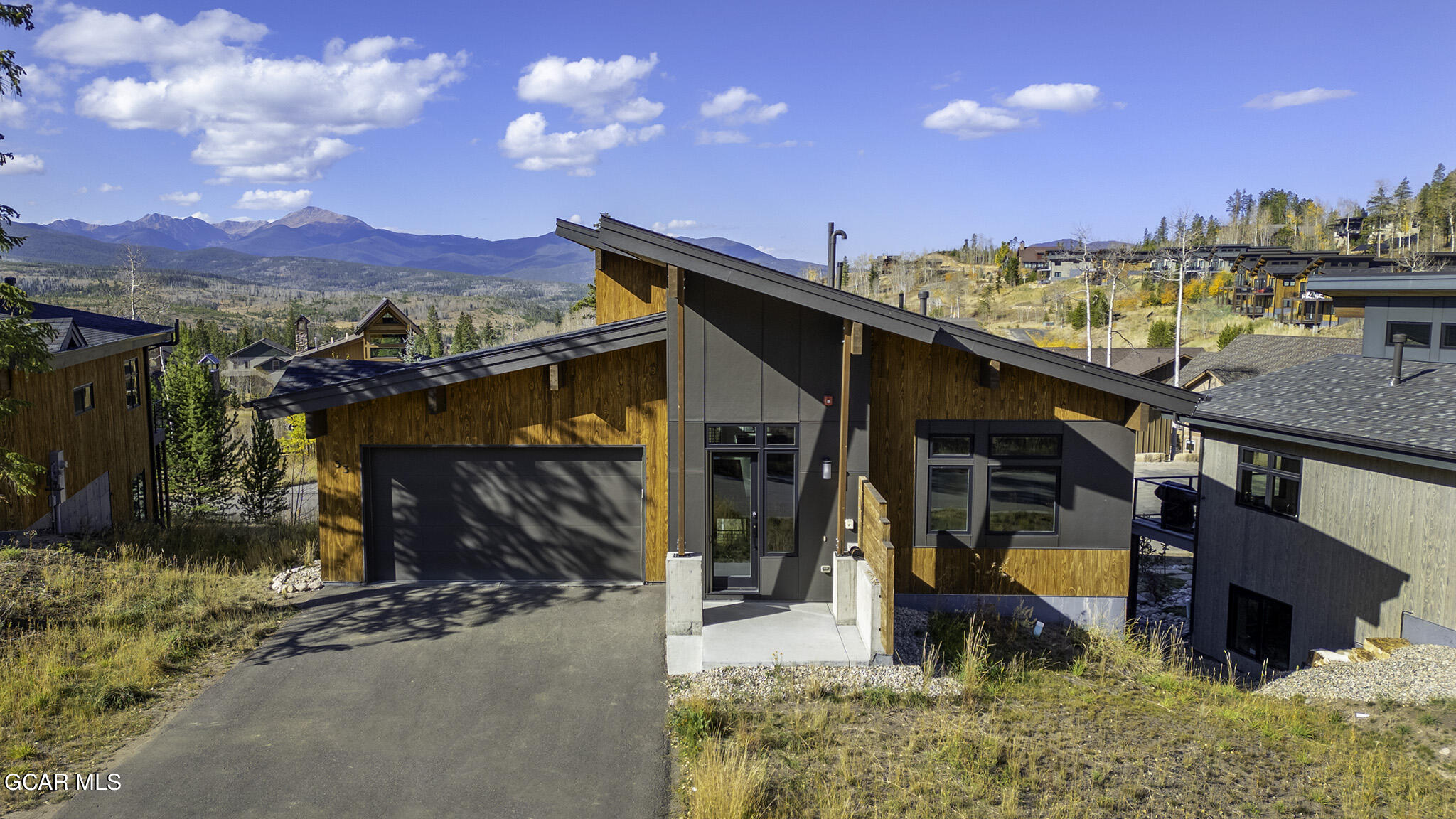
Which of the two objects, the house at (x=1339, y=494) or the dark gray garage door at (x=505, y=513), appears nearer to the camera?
the dark gray garage door at (x=505, y=513)

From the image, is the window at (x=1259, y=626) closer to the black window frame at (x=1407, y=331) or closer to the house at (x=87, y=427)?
the black window frame at (x=1407, y=331)

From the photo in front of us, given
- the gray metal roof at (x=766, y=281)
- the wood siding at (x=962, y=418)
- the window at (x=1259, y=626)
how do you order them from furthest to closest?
the window at (x=1259, y=626)
the wood siding at (x=962, y=418)
the gray metal roof at (x=766, y=281)

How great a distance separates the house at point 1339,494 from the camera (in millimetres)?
12148

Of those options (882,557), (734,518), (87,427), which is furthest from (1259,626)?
(87,427)

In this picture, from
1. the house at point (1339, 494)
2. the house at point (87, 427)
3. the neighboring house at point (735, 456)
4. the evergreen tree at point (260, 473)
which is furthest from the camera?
the evergreen tree at point (260, 473)

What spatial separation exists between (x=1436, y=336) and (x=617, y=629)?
1633cm

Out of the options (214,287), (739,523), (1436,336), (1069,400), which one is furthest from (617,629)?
(214,287)

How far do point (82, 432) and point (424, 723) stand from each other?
14.1m

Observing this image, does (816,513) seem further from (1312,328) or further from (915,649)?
(1312,328)

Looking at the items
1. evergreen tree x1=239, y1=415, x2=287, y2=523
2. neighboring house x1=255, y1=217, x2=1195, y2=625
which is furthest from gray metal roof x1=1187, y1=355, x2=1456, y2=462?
evergreen tree x1=239, y1=415, x2=287, y2=523

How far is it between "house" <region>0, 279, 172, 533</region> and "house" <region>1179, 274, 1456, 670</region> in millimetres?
19402

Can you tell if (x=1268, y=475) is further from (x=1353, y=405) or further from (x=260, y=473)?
(x=260, y=473)

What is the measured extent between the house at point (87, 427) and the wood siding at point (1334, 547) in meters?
19.8

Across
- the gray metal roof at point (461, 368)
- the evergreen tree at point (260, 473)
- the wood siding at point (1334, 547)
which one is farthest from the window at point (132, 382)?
the wood siding at point (1334, 547)
